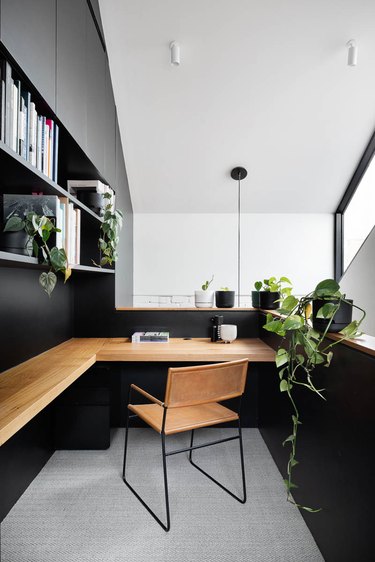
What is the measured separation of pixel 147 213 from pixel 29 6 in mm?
2586

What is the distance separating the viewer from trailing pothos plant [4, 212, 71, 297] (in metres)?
1.26

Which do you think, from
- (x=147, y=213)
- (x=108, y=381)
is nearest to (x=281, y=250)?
(x=147, y=213)

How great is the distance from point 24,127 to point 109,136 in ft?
4.77

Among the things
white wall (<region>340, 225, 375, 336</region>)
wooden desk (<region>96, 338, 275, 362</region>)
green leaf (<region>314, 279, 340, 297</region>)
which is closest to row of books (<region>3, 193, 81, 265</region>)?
wooden desk (<region>96, 338, 275, 362</region>)

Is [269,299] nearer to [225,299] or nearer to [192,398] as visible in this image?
[225,299]

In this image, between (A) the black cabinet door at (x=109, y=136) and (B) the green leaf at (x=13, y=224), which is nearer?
(B) the green leaf at (x=13, y=224)

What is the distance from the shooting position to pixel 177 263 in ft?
12.4

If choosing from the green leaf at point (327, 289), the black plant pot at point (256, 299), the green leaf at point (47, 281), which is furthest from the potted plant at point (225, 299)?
the green leaf at point (47, 281)

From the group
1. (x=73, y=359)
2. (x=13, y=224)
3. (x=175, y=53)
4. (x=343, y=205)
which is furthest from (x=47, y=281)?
(x=343, y=205)

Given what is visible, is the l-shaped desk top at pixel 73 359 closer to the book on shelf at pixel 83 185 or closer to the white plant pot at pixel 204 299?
the white plant pot at pixel 204 299

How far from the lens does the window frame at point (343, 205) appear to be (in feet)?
10.6

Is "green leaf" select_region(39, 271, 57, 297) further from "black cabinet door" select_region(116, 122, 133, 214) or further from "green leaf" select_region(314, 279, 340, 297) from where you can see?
"black cabinet door" select_region(116, 122, 133, 214)

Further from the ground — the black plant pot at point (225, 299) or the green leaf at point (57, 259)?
the green leaf at point (57, 259)

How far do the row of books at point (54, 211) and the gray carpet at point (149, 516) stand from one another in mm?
1187
